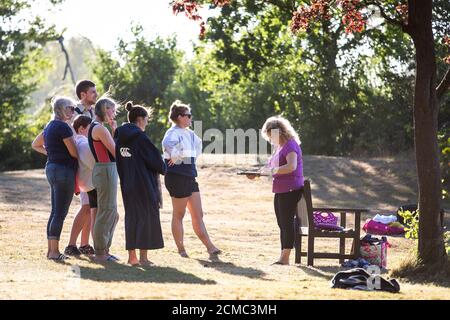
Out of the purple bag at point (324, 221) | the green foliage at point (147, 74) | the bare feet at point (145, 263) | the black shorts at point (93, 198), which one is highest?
the green foliage at point (147, 74)

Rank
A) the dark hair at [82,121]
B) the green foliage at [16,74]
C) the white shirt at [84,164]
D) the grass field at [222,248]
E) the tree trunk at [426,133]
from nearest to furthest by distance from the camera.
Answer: the grass field at [222,248] < the tree trunk at [426,133] < the white shirt at [84,164] < the dark hair at [82,121] < the green foliage at [16,74]

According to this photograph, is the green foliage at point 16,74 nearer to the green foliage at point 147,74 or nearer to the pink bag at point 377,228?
the green foliage at point 147,74

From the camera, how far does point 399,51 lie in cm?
3055

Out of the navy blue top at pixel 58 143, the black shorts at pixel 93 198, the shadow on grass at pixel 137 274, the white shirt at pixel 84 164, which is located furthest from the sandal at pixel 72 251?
the navy blue top at pixel 58 143

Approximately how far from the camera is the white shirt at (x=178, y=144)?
1305 centimetres

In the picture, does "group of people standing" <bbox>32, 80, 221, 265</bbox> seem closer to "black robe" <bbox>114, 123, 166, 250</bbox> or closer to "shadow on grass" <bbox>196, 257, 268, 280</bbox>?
"black robe" <bbox>114, 123, 166, 250</bbox>

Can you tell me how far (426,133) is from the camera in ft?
37.3

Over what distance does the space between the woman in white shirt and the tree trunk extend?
3.08 meters

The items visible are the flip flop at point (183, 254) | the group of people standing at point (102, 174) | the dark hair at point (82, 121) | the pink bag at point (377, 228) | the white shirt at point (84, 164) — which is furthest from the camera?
the pink bag at point (377, 228)

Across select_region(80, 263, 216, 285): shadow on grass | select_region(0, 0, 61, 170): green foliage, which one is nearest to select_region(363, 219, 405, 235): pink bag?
select_region(80, 263, 216, 285): shadow on grass

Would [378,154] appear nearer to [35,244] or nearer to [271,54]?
[271,54]

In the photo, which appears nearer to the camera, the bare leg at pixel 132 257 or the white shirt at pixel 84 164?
the bare leg at pixel 132 257

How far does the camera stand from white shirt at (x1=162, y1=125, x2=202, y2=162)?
1305 cm

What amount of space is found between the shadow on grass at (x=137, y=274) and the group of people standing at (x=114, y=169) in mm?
426
